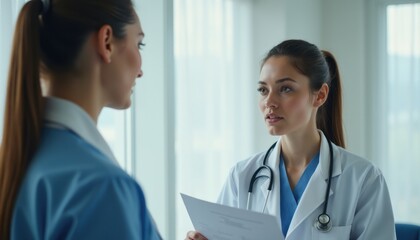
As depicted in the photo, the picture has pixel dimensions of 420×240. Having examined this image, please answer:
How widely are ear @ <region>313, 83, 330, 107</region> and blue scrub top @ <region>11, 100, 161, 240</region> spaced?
3.71 feet

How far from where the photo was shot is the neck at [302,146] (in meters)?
1.82

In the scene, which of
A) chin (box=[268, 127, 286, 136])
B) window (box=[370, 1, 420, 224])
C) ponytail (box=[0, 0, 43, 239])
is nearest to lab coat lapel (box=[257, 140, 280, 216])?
chin (box=[268, 127, 286, 136])

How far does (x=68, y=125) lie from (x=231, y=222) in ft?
2.21

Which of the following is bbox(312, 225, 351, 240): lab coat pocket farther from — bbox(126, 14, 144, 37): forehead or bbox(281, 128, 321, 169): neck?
bbox(126, 14, 144, 37): forehead

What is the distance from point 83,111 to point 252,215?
2.01 feet

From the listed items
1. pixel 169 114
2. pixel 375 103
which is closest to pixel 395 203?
pixel 375 103

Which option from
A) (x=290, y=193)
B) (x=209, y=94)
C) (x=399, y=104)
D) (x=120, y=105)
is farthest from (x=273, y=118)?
(x=399, y=104)

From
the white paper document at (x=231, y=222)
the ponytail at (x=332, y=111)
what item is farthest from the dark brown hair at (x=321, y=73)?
the white paper document at (x=231, y=222)

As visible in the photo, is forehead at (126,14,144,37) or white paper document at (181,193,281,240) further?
white paper document at (181,193,281,240)

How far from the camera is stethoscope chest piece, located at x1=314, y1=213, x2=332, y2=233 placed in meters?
1.63

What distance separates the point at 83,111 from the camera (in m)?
0.90

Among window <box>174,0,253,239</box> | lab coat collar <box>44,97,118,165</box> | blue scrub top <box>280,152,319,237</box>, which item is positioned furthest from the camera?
window <box>174,0,253,239</box>

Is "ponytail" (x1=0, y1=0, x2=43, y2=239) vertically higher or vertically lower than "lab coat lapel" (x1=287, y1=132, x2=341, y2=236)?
higher

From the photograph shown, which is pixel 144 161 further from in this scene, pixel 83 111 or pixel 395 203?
pixel 395 203
